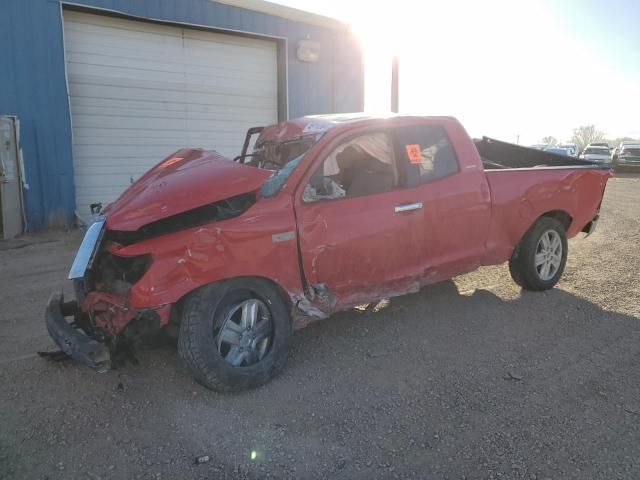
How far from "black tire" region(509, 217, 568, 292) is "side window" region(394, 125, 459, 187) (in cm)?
126

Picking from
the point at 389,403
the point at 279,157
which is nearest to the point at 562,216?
the point at 279,157

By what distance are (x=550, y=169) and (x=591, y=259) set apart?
209 cm

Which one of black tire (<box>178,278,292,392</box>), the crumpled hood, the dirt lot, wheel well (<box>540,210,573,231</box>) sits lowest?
the dirt lot

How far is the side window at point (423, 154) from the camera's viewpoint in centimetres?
426

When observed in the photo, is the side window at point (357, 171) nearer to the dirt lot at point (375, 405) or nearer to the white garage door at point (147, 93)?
the dirt lot at point (375, 405)

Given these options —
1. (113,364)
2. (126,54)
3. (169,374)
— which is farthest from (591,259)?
(126,54)

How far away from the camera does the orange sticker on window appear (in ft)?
14.1

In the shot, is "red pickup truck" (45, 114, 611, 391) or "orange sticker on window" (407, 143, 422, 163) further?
"orange sticker on window" (407, 143, 422, 163)

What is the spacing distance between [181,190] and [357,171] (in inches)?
67.5

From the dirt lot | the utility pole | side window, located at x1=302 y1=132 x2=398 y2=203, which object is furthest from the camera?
the utility pole

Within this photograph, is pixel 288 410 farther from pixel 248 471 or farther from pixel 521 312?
pixel 521 312

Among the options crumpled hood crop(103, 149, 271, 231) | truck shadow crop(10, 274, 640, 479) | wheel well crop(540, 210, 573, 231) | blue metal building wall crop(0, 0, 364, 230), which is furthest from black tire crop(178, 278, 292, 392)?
blue metal building wall crop(0, 0, 364, 230)

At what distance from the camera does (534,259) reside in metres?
5.16

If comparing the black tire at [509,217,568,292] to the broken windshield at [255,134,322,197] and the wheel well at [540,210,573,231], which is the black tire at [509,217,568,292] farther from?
the broken windshield at [255,134,322,197]
